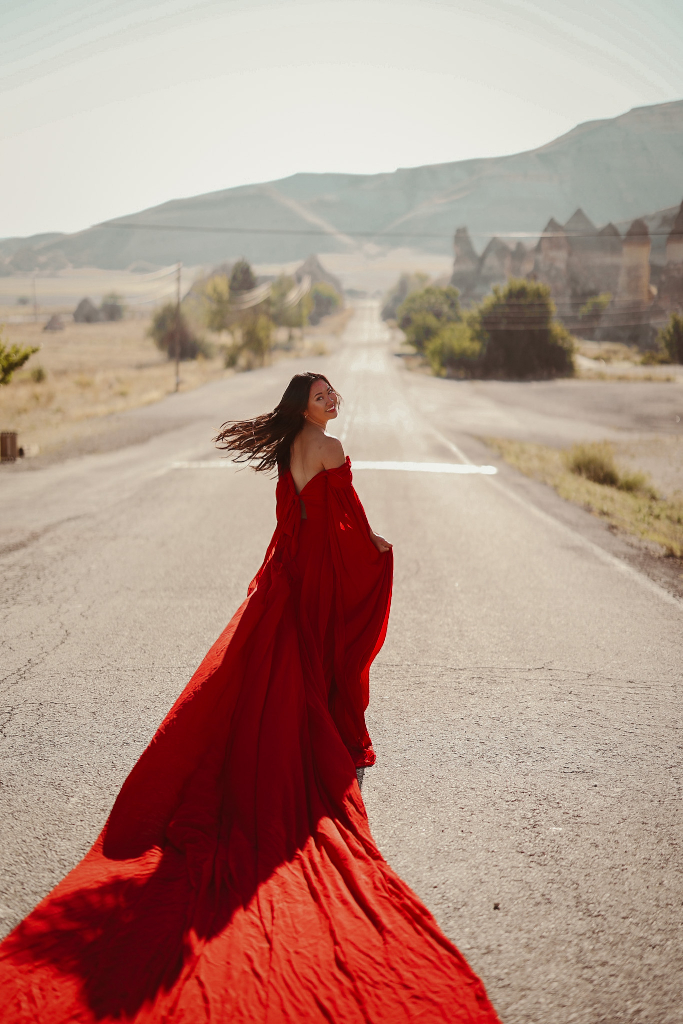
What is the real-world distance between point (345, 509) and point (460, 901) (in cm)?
181

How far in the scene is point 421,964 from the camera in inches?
95.3

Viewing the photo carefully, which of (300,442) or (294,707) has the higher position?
(300,442)

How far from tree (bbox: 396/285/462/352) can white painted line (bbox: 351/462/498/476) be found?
5183cm

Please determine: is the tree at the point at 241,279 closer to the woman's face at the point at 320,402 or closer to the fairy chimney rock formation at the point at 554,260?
the fairy chimney rock formation at the point at 554,260

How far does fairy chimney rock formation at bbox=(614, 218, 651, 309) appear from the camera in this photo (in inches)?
2018

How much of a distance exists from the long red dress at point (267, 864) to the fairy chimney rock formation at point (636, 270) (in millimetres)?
50577

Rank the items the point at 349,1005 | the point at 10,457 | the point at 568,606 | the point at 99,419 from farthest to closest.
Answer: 1. the point at 99,419
2. the point at 10,457
3. the point at 568,606
4. the point at 349,1005

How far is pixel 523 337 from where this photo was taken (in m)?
50.5

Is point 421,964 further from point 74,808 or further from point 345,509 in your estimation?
point 345,509

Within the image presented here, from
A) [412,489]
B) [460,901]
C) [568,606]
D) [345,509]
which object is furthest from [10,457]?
[460,901]

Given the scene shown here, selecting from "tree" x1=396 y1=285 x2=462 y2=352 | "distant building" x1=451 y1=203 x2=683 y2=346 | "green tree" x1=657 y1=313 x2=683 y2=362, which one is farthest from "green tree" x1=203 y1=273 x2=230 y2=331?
"green tree" x1=657 y1=313 x2=683 y2=362

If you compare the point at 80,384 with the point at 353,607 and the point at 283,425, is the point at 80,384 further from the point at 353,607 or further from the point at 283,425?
the point at 353,607

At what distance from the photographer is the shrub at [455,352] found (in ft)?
168

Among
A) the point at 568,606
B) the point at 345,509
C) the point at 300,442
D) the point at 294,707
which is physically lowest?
the point at 568,606
